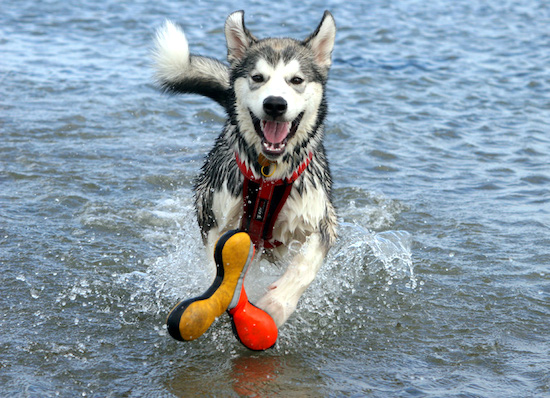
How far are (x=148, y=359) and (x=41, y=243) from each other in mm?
1767

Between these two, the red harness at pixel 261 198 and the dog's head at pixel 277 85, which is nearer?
the dog's head at pixel 277 85

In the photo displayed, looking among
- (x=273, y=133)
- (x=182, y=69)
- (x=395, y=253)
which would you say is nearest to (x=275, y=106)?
(x=273, y=133)

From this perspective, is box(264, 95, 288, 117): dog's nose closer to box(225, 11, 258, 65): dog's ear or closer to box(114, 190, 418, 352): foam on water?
box(225, 11, 258, 65): dog's ear

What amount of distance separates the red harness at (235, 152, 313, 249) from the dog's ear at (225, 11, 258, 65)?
59cm

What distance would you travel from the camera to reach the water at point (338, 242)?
11.7 ft

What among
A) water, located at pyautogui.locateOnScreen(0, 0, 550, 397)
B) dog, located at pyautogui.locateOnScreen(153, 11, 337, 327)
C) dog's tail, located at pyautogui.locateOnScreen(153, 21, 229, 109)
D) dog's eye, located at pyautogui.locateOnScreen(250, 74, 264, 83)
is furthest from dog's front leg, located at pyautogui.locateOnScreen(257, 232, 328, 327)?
dog's tail, located at pyautogui.locateOnScreen(153, 21, 229, 109)

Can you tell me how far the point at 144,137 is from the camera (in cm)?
779

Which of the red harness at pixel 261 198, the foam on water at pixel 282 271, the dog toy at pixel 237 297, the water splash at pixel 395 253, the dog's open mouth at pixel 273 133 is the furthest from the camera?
the water splash at pixel 395 253

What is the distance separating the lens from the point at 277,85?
3.65 meters

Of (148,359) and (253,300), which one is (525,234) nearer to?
(253,300)

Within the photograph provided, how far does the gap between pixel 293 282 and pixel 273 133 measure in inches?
34.2

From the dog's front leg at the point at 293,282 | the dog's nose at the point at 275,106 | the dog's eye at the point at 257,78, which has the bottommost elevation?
the dog's front leg at the point at 293,282

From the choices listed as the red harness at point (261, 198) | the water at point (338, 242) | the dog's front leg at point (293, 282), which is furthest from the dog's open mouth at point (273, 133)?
the water at point (338, 242)

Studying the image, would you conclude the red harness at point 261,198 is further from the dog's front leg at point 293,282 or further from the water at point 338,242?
the water at point 338,242
